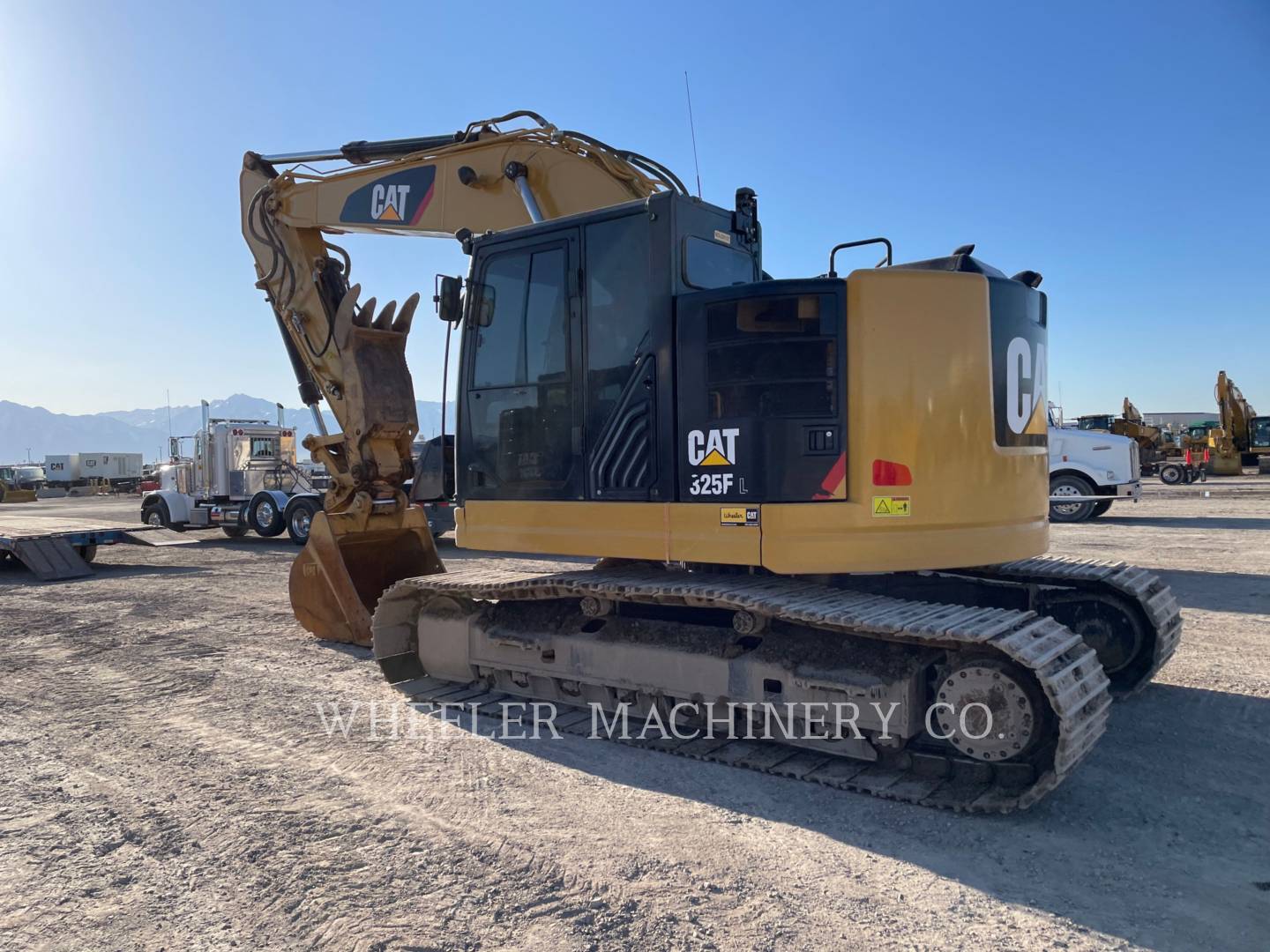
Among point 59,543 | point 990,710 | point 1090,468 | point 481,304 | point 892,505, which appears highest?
point 481,304

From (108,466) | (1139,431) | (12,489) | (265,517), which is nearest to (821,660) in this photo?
(265,517)

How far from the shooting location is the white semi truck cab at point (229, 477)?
19.5 metres

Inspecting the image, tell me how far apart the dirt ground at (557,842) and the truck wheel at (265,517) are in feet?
41.1

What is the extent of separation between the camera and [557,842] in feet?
12.5

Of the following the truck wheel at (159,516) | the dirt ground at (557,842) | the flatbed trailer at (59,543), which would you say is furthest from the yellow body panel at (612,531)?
the truck wheel at (159,516)

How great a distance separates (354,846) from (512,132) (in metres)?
5.07

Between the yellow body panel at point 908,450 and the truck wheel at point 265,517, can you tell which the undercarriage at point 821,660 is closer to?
the yellow body panel at point 908,450

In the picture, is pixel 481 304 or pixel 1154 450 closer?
pixel 481 304

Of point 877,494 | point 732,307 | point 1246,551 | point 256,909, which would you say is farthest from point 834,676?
point 1246,551

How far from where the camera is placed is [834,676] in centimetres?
442

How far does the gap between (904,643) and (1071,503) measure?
596 inches

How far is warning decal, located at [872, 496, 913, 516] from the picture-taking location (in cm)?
445

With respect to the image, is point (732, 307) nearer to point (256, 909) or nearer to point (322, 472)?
point (256, 909)

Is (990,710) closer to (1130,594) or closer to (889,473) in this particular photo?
(889,473)
